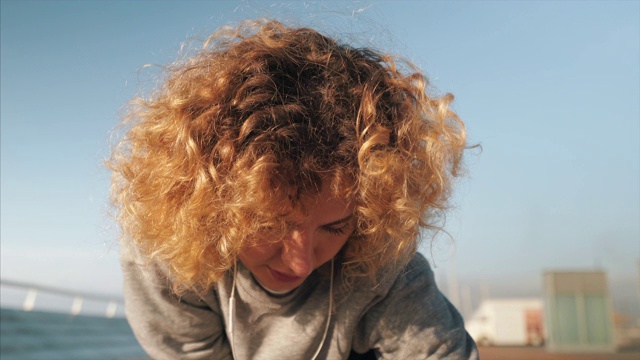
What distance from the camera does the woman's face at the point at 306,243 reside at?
1413 millimetres

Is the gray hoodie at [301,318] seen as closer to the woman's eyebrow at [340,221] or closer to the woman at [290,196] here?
the woman at [290,196]

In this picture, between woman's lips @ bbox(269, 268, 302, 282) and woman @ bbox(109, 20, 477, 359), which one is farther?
woman's lips @ bbox(269, 268, 302, 282)

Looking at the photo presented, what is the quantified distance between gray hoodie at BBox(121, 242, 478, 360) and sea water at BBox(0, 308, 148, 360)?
7.87 ft

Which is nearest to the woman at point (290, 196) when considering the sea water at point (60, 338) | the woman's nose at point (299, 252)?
the woman's nose at point (299, 252)

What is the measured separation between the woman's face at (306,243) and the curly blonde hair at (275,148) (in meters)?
0.03

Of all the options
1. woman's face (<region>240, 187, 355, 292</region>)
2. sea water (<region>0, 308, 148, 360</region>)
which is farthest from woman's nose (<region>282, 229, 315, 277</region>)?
sea water (<region>0, 308, 148, 360</region>)

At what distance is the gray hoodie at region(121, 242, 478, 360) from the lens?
1784 millimetres

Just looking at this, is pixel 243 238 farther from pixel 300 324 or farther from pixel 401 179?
pixel 300 324

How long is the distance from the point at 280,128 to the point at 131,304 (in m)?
0.90

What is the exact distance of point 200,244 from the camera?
151 centimetres

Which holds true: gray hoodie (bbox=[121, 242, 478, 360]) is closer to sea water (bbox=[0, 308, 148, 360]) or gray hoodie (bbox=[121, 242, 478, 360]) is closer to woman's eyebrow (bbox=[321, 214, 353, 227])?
woman's eyebrow (bbox=[321, 214, 353, 227])

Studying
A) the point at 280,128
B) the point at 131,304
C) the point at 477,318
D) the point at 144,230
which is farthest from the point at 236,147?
Answer: the point at 477,318

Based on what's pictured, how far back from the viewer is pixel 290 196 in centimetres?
139

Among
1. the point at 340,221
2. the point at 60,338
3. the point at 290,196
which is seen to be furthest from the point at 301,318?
the point at 60,338
